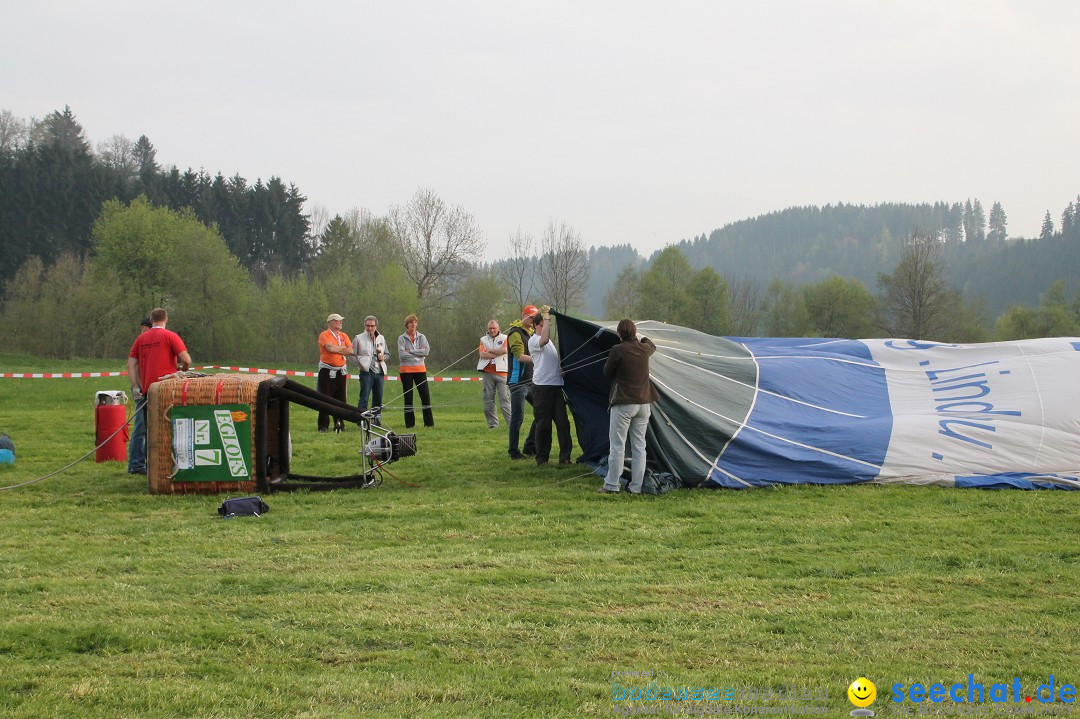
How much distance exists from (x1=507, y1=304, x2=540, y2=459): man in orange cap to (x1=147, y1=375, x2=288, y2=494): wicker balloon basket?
10.6ft

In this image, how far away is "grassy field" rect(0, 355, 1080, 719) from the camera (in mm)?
4109

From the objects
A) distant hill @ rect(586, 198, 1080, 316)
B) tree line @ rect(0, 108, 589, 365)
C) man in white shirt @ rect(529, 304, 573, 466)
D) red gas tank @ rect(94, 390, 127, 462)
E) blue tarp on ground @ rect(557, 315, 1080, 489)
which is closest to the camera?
blue tarp on ground @ rect(557, 315, 1080, 489)

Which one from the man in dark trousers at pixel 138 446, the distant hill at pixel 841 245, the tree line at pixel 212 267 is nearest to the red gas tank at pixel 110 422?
the man in dark trousers at pixel 138 446

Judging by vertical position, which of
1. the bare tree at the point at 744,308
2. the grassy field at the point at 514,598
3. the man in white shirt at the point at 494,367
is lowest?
the grassy field at the point at 514,598

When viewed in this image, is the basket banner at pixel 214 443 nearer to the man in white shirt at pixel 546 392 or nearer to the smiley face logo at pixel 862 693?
the man in white shirt at pixel 546 392

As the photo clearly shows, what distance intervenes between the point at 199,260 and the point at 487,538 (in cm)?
3695

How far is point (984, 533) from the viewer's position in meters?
7.11

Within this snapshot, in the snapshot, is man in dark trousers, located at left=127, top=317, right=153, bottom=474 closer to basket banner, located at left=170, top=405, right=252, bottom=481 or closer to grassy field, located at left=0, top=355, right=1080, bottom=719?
grassy field, located at left=0, top=355, right=1080, bottom=719

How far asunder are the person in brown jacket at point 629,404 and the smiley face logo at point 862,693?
16.4 ft

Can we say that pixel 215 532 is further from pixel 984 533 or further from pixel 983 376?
pixel 983 376

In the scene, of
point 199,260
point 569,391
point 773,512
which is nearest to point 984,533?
point 773,512

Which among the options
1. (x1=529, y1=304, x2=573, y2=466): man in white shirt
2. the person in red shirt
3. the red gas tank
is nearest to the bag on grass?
the person in red shirt

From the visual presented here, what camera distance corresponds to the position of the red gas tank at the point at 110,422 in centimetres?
1128

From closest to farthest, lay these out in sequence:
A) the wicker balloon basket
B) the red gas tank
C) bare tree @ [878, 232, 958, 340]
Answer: the wicker balloon basket
the red gas tank
bare tree @ [878, 232, 958, 340]
